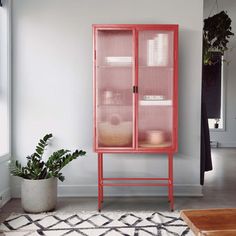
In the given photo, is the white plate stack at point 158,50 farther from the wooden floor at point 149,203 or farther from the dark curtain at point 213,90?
the dark curtain at point 213,90

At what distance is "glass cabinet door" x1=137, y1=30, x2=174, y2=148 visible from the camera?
3.43 meters

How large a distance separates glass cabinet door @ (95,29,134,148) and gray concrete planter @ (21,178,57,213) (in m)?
0.64

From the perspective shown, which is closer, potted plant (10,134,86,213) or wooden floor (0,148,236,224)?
potted plant (10,134,86,213)

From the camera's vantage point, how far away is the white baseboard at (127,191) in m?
3.85

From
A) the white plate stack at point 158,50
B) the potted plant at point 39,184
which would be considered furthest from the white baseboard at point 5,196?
the white plate stack at point 158,50

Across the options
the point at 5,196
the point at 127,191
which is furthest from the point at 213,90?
the point at 5,196

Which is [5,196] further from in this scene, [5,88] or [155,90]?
[155,90]

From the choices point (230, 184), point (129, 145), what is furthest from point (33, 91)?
point (230, 184)

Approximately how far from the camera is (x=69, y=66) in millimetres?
3799

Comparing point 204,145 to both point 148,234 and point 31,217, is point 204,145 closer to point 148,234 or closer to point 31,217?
point 148,234

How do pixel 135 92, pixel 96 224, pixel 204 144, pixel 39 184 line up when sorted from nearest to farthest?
pixel 96 224, pixel 39 184, pixel 135 92, pixel 204 144

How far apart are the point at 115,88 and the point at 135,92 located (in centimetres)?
21

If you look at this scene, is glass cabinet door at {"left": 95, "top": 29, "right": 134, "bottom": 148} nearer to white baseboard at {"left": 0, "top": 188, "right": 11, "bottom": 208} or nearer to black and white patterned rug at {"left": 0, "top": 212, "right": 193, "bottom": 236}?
black and white patterned rug at {"left": 0, "top": 212, "right": 193, "bottom": 236}

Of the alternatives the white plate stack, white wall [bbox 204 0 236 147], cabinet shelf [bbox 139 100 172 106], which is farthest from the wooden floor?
white wall [bbox 204 0 236 147]
